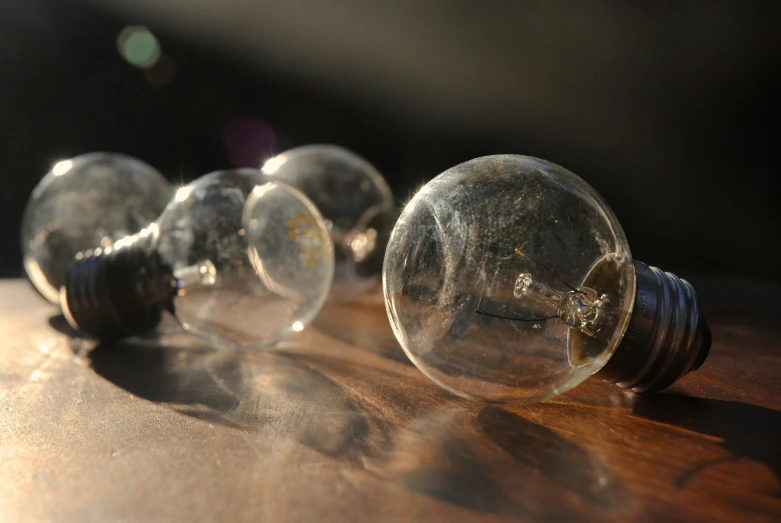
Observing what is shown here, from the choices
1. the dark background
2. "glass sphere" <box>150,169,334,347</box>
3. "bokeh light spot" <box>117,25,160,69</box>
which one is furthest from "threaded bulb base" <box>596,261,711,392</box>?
"bokeh light spot" <box>117,25,160,69</box>

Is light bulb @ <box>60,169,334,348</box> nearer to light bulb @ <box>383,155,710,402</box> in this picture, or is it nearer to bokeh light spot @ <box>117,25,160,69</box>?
light bulb @ <box>383,155,710,402</box>

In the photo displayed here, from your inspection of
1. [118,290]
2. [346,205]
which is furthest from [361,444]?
[346,205]

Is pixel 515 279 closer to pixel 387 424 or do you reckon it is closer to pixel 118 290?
pixel 387 424

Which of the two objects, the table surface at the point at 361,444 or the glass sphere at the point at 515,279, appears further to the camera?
the glass sphere at the point at 515,279

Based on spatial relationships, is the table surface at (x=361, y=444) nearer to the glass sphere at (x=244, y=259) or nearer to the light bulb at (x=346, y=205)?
the glass sphere at (x=244, y=259)

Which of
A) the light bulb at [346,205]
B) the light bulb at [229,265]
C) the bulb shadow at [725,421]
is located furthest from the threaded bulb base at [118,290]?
the bulb shadow at [725,421]

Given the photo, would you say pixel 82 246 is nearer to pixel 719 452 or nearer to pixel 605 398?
pixel 605 398
